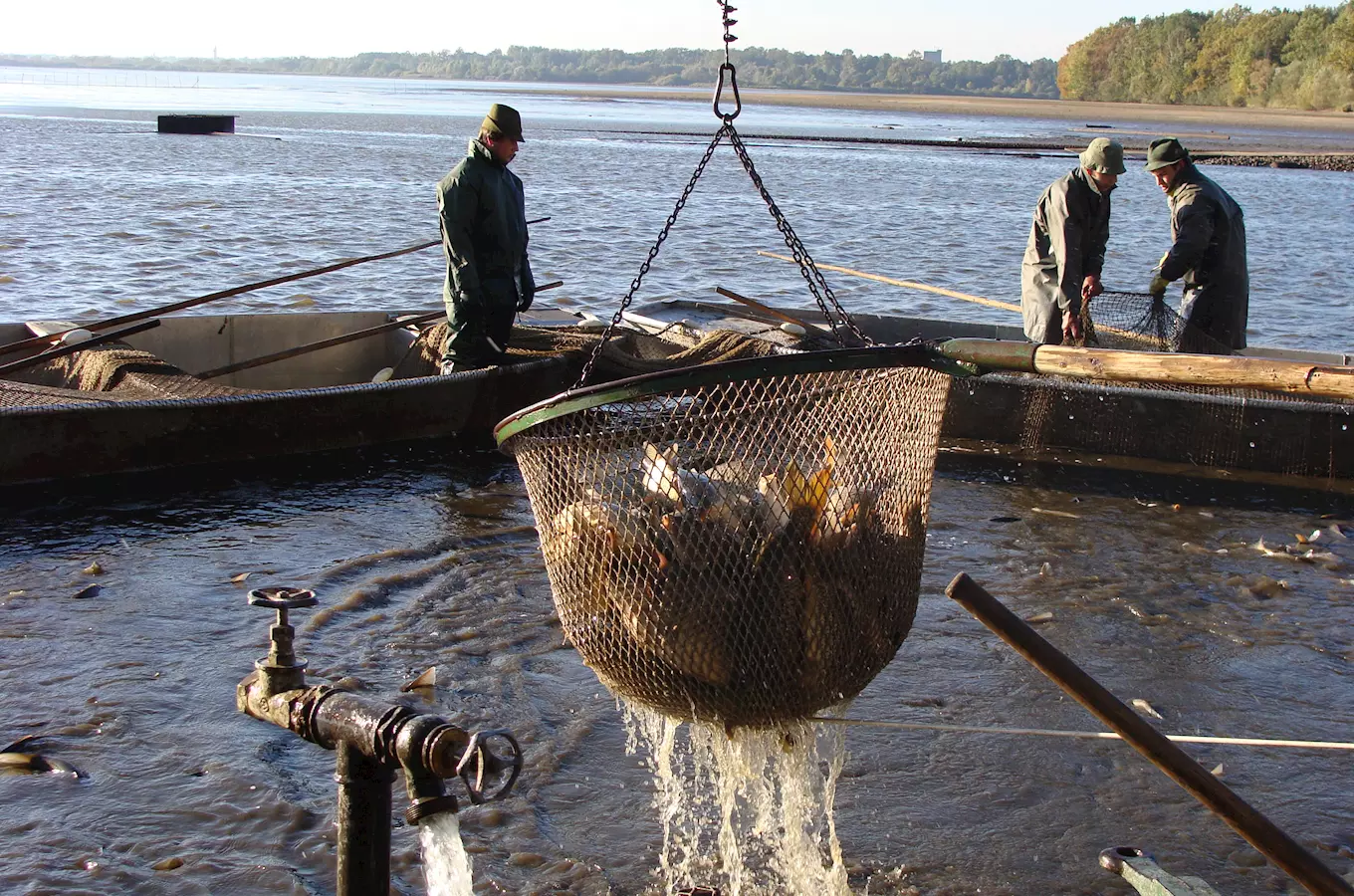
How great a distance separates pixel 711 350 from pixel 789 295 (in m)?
7.21

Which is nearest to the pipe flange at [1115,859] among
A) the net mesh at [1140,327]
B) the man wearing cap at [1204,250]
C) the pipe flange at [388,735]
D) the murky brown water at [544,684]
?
the murky brown water at [544,684]

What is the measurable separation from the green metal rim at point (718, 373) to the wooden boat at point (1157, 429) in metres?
5.85

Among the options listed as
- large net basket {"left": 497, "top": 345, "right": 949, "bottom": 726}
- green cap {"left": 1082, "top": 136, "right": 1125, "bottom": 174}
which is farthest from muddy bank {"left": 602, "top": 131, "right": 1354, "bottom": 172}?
large net basket {"left": 497, "top": 345, "right": 949, "bottom": 726}

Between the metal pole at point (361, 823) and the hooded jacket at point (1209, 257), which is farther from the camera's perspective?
the hooded jacket at point (1209, 257)

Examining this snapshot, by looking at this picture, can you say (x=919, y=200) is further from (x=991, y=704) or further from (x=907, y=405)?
(x=907, y=405)

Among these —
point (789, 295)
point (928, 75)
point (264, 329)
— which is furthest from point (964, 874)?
point (928, 75)

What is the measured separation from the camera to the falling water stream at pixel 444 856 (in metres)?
2.76

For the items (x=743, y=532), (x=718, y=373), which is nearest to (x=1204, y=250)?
(x=743, y=532)

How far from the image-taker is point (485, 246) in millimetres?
8422

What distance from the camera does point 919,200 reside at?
2925cm

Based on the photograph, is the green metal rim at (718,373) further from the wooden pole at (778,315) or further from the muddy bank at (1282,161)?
the muddy bank at (1282,161)

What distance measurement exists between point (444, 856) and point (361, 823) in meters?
0.19

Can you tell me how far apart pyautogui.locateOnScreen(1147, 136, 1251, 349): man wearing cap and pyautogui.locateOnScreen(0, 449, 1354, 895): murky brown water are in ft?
4.41

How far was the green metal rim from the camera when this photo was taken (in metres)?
2.80
